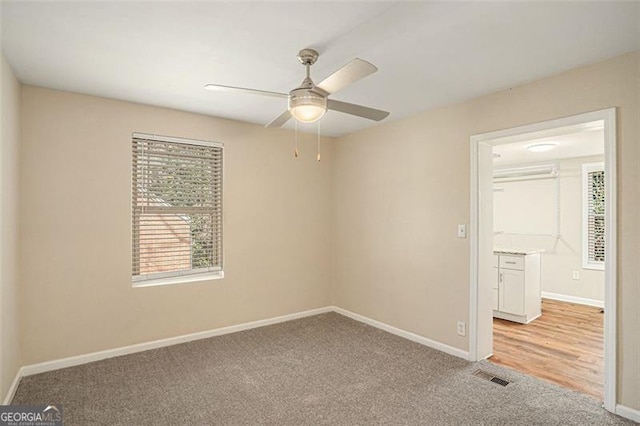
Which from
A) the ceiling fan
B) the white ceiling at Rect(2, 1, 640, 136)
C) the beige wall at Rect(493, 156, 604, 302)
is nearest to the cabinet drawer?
the beige wall at Rect(493, 156, 604, 302)

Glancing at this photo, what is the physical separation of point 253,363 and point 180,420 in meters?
0.93

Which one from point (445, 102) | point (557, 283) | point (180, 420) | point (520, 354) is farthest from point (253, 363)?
point (557, 283)

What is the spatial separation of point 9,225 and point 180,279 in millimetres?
1545

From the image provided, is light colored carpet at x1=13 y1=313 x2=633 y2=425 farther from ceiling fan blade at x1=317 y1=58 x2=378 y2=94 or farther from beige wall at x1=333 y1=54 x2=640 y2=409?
ceiling fan blade at x1=317 y1=58 x2=378 y2=94

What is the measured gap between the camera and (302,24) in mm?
1957

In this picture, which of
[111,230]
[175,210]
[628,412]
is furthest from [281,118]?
[628,412]

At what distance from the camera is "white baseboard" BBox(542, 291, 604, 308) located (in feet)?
17.2

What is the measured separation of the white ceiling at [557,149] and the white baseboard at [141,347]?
11.3 feet

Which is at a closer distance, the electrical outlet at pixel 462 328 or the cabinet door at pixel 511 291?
the electrical outlet at pixel 462 328

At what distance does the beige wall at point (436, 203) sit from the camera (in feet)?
7.64

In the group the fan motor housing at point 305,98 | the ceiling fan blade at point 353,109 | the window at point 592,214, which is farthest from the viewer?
the window at point 592,214

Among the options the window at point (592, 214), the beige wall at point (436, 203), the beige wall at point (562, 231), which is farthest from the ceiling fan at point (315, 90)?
A: the window at point (592, 214)

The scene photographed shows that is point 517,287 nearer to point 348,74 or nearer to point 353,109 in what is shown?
point 353,109

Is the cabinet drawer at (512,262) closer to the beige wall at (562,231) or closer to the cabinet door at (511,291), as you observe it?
the cabinet door at (511,291)
